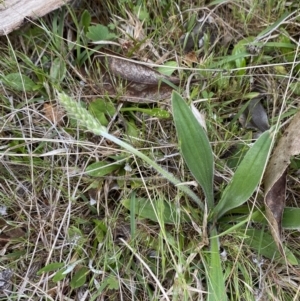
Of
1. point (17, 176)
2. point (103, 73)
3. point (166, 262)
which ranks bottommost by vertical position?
point (166, 262)

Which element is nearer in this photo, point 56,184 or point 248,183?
point 248,183

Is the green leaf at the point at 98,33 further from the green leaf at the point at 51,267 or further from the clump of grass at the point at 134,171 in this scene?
the green leaf at the point at 51,267

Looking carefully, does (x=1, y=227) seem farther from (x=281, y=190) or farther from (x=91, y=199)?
(x=281, y=190)

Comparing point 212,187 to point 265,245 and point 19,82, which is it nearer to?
point 265,245

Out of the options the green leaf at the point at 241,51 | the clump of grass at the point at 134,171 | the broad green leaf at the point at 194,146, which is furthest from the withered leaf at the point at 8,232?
the green leaf at the point at 241,51

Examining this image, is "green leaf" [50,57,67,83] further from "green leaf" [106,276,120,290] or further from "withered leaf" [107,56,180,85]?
"green leaf" [106,276,120,290]

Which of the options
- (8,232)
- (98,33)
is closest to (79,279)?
(8,232)

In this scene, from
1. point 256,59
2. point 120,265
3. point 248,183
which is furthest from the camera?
point 256,59

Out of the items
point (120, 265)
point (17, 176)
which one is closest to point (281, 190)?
point (120, 265)
